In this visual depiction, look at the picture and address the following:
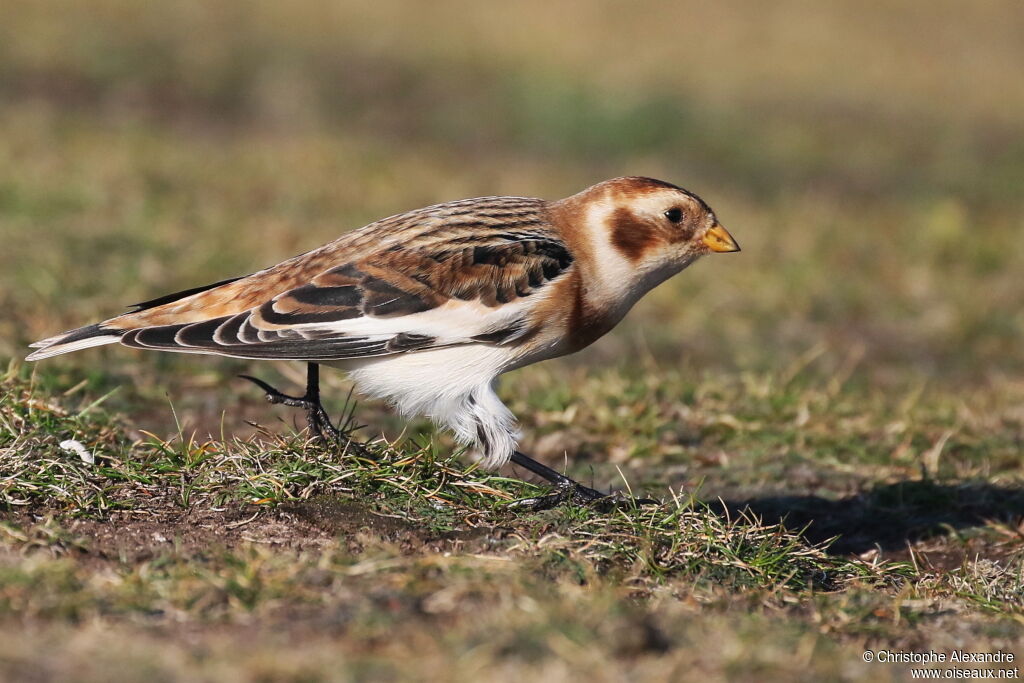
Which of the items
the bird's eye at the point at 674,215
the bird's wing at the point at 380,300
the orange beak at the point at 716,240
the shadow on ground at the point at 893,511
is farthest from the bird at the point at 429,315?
the shadow on ground at the point at 893,511

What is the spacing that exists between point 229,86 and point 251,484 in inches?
383

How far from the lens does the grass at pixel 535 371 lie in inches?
135

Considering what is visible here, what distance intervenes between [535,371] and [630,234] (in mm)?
1800

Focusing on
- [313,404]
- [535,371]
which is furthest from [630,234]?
[535,371]

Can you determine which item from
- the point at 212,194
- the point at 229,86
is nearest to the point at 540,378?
the point at 212,194

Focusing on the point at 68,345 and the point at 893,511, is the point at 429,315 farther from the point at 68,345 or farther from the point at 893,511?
the point at 893,511

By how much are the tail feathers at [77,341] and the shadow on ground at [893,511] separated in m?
2.38

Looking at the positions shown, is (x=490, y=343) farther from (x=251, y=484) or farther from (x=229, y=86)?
(x=229, y=86)

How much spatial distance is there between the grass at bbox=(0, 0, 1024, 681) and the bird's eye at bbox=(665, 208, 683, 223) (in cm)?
102

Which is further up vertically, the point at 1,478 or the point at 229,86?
the point at 229,86

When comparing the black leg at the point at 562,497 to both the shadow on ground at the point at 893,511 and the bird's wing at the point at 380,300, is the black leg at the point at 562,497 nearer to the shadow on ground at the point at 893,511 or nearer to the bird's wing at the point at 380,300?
the bird's wing at the point at 380,300

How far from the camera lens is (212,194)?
9.79m

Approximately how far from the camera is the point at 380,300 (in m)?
4.59

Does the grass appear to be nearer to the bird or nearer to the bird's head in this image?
the bird
